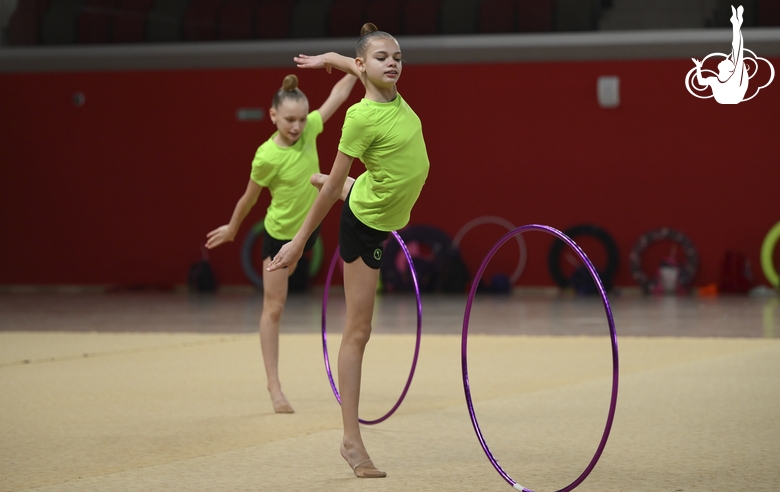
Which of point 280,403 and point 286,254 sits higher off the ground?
point 286,254

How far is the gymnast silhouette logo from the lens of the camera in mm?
11916

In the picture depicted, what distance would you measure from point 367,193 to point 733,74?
9.64 metres

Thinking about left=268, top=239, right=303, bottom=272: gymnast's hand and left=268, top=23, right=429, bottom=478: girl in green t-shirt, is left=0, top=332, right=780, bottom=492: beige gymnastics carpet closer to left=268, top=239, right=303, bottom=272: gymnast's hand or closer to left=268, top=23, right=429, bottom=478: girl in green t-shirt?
left=268, top=23, right=429, bottom=478: girl in green t-shirt

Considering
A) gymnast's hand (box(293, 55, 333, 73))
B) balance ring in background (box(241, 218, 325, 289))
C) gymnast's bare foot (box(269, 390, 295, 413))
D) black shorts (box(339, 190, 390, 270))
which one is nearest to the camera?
black shorts (box(339, 190, 390, 270))

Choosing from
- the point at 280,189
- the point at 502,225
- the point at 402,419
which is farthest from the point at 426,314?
the point at 402,419

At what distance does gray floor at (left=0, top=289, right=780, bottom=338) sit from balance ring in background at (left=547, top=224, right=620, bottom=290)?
33 centimetres

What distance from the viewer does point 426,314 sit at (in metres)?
10.3

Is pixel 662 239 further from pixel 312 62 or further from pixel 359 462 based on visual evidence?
pixel 359 462

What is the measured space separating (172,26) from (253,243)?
3.38 m

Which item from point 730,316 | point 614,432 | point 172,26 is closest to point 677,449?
point 614,432

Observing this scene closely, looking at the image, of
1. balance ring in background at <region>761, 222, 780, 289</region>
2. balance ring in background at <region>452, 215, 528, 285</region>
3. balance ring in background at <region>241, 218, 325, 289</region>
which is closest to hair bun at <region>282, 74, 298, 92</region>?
balance ring in background at <region>452, 215, 528, 285</region>

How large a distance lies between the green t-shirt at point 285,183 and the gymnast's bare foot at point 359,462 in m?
1.69

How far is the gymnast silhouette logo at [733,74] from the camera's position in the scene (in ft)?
39.1

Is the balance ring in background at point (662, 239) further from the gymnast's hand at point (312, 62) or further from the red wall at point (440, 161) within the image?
the gymnast's hand at point (312, 62)
